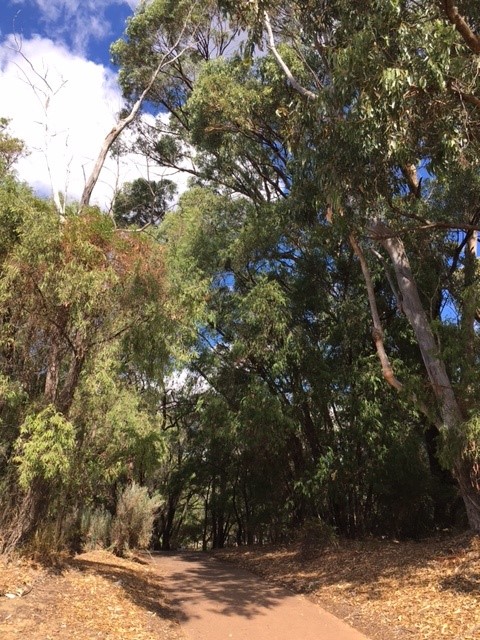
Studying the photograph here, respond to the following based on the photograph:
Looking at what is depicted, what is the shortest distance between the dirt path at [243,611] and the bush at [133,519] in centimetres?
141

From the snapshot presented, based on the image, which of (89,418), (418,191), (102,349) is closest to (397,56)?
(418,191)

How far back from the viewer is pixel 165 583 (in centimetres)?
802

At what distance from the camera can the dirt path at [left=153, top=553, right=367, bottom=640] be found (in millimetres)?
5238

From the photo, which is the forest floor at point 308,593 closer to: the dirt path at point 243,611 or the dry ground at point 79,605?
the dry ground at point 79,605

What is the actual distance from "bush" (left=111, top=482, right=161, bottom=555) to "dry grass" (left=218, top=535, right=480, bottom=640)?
2183mm

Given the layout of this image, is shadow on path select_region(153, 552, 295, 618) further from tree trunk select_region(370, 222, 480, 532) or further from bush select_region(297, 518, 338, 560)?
tree trunk select_region(370, 222, 480, 532)

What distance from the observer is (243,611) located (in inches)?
241

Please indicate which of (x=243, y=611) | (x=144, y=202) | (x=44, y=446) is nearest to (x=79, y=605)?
(x=44, y=446)

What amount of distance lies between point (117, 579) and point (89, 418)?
2157 millimetres

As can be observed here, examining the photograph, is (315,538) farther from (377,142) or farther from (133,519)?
(377,142)

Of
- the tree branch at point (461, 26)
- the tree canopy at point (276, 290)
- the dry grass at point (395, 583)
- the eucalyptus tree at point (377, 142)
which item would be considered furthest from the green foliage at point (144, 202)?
the tree branch at point (461, 26)

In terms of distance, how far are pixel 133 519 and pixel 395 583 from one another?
5.31 m

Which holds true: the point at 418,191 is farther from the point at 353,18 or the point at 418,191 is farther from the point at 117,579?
the point at 117,579

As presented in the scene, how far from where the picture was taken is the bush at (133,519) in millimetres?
9773
